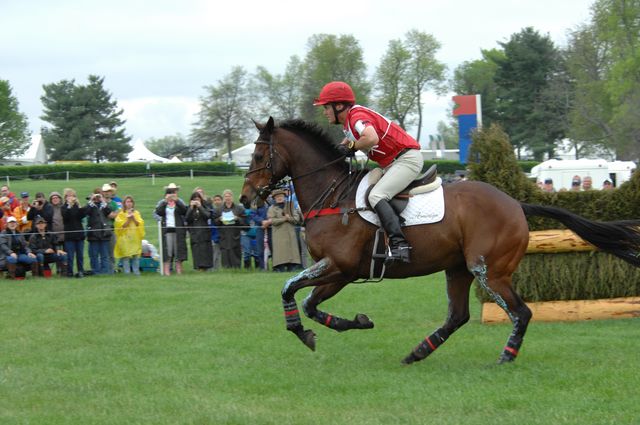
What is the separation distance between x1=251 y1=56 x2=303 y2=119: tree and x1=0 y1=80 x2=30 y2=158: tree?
20.3m

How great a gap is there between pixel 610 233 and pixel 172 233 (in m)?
10.9

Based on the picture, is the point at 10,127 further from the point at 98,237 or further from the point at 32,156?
the point at 98,237

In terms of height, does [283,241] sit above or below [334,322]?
above

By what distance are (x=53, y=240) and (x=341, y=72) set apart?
191 ft

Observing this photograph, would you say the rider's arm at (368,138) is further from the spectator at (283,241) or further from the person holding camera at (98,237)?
the person holding camera at (98,237)

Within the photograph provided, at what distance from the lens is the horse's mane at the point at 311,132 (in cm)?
885

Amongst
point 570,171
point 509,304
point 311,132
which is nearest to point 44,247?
point 311,132

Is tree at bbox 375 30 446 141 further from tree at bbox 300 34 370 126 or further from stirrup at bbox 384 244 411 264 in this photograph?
stirrup at bbox 384 244 411 264

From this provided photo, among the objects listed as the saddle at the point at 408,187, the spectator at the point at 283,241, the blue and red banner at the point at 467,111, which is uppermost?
the blue and red banner at the point at 467,111

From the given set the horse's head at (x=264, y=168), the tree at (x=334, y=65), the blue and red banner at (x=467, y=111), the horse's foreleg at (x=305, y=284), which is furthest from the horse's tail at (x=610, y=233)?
the tree at (x=334, y=65)

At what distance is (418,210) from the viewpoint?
8359 millimetres

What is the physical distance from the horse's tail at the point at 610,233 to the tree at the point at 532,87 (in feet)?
186

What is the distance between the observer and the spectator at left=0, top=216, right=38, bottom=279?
16781 mm

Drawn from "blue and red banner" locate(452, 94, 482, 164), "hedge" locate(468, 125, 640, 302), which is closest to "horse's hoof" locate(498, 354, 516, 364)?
"hedge" locate(468, 125, 640, 302)
